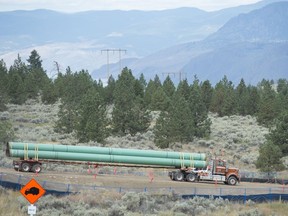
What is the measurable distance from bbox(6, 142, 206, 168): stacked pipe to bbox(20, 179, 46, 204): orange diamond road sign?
17.0m

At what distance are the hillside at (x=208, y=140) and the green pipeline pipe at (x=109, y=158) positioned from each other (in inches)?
163

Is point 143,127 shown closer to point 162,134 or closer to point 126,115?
point 126,115

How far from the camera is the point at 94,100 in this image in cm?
6084

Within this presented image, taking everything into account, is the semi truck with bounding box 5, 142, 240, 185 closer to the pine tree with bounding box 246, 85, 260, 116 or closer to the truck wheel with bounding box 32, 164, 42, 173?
the truck wheel with bounding box 32, 164, 42, 173

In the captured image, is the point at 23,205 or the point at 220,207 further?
the point at 220,207

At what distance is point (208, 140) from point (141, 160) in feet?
87.8

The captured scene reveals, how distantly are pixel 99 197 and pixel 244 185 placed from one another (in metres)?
15.4

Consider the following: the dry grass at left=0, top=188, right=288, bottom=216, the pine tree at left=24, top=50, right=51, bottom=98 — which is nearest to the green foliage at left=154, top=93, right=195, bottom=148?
the dry grass at left=0, top=188, right=288, bottom=216

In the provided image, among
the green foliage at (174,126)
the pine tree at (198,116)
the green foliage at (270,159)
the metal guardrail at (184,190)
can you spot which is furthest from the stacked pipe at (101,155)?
the pine tree at (198,116)

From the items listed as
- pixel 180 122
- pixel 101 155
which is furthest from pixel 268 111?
pixel 101 155

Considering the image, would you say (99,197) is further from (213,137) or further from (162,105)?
(162,105)

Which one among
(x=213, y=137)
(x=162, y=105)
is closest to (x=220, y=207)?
(x=213, y=137)

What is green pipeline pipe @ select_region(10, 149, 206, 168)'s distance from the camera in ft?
140

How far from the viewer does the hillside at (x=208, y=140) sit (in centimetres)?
6162
